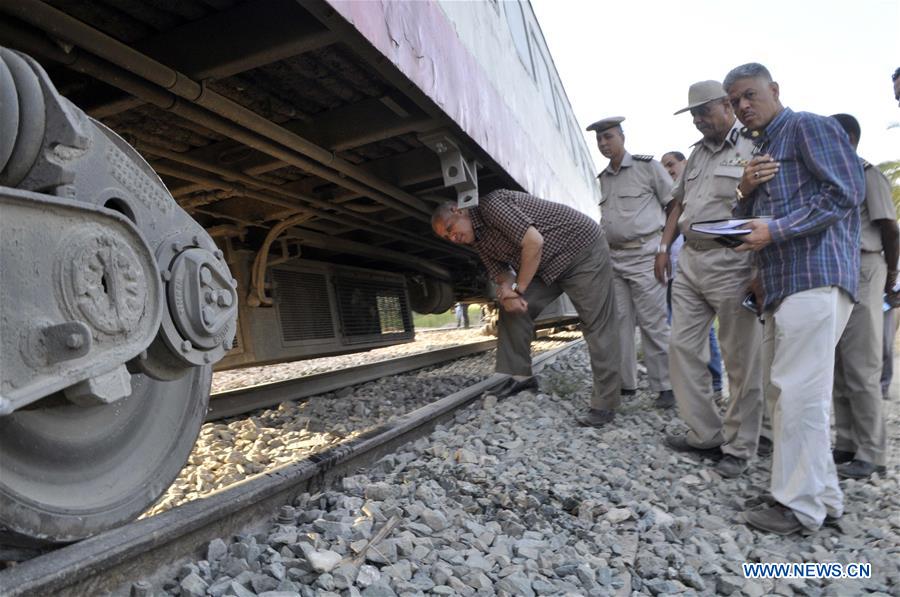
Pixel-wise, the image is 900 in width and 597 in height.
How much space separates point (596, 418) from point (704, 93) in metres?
1.86

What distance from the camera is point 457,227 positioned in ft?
11.7

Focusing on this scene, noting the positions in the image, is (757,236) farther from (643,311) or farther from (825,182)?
(643,311)

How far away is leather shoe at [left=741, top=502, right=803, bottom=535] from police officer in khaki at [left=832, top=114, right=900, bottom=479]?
2.77 feet

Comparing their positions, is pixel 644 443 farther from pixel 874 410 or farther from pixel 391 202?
pixel 391 202

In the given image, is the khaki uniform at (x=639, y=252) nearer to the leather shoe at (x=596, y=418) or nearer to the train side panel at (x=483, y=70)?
the train side panel at (x=483, y=70)

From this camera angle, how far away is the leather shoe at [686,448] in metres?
3.06

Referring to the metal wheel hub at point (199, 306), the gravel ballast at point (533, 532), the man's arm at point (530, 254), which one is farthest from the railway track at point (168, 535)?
the man's arm at point (530, 254)

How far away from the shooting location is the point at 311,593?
1.39m

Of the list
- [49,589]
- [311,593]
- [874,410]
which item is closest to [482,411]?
[874,410]

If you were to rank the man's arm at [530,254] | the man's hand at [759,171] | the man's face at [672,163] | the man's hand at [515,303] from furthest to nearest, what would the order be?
the man's face at [672,163], the man's hand at [515,303], the man's arm at [530,254], the man's hand at [759,171]

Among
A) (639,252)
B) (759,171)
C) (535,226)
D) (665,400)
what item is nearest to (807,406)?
(759,171)

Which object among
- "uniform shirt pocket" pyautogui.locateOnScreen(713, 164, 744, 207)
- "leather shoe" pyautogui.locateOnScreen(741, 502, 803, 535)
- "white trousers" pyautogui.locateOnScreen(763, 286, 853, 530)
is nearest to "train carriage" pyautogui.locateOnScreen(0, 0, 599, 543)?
"uniform shirt pocket" pyautogui.locateOnScreen(713, 164, 744, 207)

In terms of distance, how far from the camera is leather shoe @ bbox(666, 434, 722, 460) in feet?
10.1

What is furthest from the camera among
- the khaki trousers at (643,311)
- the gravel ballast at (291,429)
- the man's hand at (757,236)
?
the khaki trousers at (643,311)
